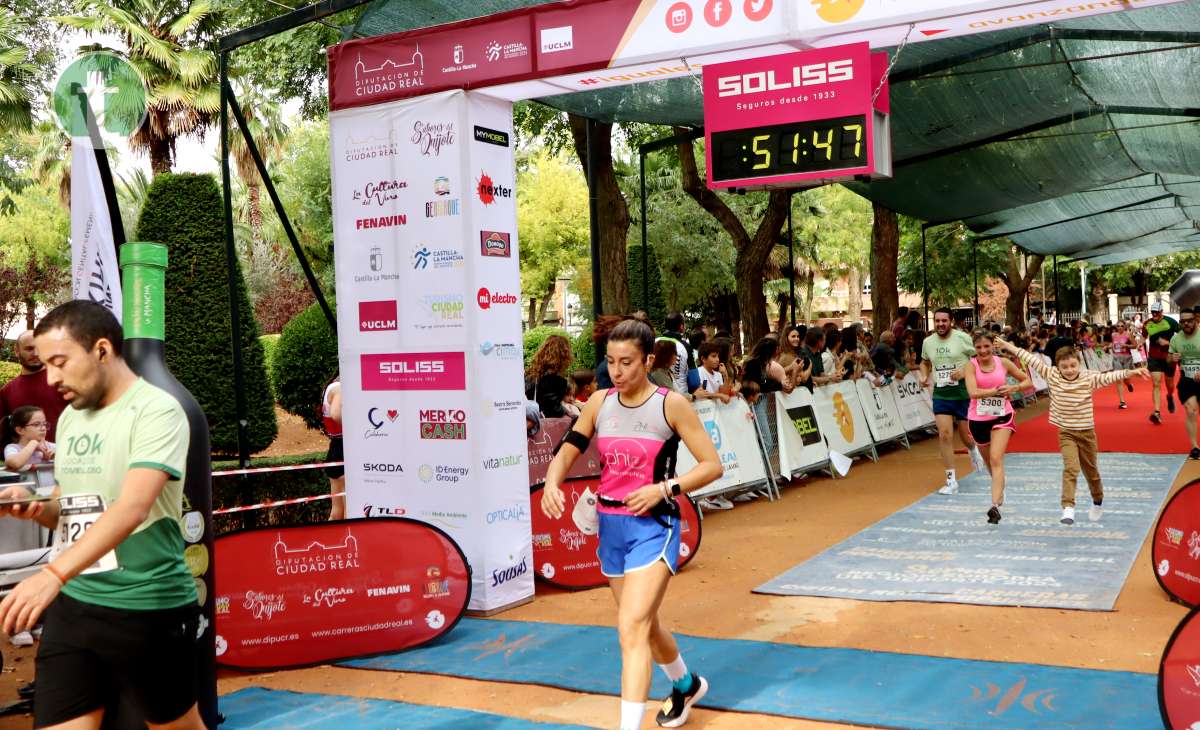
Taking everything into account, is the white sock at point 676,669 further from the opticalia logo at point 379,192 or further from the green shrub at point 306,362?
the green shrub at point 306,362

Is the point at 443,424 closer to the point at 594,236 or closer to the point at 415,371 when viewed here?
the point at 415,371

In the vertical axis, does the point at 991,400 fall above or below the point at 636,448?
below

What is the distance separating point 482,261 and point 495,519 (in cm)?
190

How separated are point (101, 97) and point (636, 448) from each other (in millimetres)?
3732

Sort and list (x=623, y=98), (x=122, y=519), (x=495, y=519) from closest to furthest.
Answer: (x=122, y=519) < (x=495, y=519) < (x=623, y=98)

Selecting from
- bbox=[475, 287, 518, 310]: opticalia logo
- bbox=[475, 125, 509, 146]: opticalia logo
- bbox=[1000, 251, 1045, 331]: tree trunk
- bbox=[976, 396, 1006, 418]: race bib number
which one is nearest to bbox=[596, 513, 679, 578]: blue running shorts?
bbox=[475, 287, 518, 310]: opticalia logo

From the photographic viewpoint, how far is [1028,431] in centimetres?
1966

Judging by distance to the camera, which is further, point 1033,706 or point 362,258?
point 362,258

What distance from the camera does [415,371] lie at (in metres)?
8.47

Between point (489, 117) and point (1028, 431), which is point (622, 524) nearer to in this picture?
point (489, 117)

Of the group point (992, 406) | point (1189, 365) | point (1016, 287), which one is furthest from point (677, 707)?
point (1016, 287)

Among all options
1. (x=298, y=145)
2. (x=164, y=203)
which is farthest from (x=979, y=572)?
(x=298, y=145)

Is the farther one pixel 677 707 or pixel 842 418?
pixel 842 418

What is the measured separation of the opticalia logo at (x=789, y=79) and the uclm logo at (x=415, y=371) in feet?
10.9
